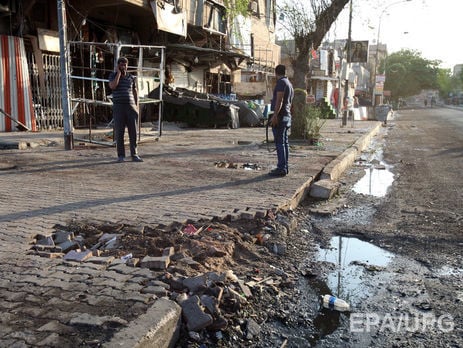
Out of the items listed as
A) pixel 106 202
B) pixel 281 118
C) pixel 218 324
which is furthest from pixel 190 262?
pixel 281 118

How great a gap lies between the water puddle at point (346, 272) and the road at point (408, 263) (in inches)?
1.3

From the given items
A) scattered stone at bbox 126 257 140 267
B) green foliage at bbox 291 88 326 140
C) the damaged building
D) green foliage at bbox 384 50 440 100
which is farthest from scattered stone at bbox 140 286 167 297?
green foliage at bbox 384 50 440 100

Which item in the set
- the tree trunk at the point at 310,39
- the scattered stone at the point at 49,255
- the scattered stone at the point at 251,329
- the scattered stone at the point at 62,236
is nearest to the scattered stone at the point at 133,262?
the scattered stone at the point at 49,255

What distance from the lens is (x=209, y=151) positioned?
10516 millimetres

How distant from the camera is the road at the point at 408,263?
3.01 m

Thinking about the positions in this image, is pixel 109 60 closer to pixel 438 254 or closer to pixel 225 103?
pixel 225 103

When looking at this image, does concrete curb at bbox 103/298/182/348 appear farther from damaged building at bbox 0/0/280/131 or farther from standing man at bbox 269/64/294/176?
damaged building at bbox 0/0/280/131

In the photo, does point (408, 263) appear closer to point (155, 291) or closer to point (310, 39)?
point (155, 291)

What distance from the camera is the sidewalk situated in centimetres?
261

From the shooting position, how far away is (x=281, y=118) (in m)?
7.45

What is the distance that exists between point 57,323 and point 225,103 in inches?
635

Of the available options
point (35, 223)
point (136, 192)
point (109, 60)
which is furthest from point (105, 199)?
point (109, 60)

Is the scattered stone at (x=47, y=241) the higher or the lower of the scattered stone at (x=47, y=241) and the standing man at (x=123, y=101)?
the lower

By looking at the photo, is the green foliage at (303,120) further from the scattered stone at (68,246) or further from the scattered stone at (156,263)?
the scattered stone at (156,263)
